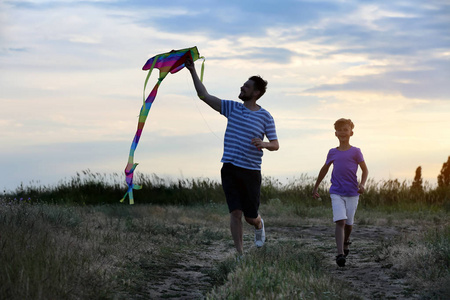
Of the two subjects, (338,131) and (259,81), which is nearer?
(259,81)

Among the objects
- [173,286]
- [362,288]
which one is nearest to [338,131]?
[362,288]

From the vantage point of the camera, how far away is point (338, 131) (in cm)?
827

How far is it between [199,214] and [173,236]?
196 inches

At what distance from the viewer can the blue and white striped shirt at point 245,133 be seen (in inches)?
287

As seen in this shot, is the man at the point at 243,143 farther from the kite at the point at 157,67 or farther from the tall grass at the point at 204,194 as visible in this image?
the tall grass at the point at 204,194

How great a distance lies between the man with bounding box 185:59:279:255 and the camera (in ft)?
23.9

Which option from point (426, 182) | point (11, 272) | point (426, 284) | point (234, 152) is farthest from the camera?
point (426, 182)

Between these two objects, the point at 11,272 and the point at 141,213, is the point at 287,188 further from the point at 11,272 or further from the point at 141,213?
the point at 11,272

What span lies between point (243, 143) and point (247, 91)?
2.34 ft

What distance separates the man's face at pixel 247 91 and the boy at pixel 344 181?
4.99ft

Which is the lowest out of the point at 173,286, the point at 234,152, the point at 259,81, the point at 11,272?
the point at 173,286

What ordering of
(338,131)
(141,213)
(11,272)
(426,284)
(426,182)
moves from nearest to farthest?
(11,272) → (426,284) → (338,131) → (141,213) → (426,182)

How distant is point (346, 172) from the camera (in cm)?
812

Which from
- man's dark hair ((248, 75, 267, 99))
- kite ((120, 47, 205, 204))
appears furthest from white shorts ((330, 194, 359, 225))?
kite ((120, 47, 205, 204))
